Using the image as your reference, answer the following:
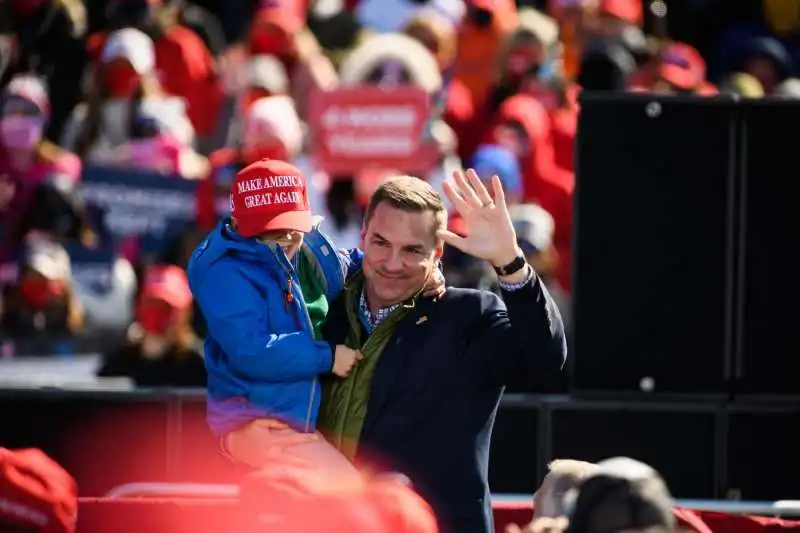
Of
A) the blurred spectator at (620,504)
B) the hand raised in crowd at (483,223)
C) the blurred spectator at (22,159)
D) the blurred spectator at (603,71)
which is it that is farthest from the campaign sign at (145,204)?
the blurred spectator at (620,504)

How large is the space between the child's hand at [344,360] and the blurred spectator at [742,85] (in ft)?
20.6

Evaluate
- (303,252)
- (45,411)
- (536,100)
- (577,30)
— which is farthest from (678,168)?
(577,30)

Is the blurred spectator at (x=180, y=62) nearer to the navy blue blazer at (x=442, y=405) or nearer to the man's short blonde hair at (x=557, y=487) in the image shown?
the navy blue blazer at (x=442, y=405)

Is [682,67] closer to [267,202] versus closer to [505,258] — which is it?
[267,202]

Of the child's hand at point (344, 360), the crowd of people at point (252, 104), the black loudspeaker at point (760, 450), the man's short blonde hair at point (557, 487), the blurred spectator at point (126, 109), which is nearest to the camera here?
the man's short blonde hair at point (557, 487)

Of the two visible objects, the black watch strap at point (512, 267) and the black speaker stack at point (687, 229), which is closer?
the black watch strap at point (512, 267)

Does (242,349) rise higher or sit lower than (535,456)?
higher

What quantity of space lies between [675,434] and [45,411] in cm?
247

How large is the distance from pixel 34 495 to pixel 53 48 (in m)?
9.30

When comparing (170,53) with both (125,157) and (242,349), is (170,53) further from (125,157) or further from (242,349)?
(242,349)

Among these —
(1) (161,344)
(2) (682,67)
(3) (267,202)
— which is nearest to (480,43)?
(2) (682,67)

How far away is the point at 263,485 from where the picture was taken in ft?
13.3

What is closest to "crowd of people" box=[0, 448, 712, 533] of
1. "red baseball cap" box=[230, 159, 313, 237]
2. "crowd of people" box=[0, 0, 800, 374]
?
"red baseball cap" box=[230, 159, 313, 237]

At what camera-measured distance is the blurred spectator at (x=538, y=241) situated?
949cm
